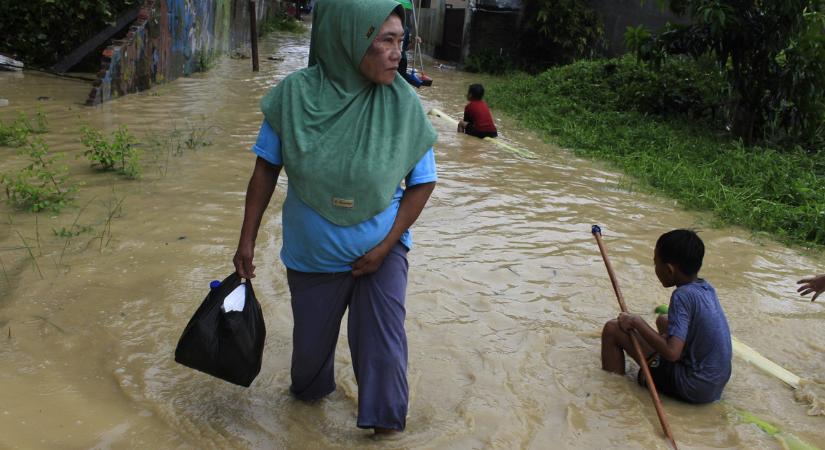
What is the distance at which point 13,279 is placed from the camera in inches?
151

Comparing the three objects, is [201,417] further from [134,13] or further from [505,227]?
[134,13]

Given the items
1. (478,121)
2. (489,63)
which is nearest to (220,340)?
(478,121)

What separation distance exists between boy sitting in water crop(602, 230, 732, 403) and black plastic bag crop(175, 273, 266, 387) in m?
1.71

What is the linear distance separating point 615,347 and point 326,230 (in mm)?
1754

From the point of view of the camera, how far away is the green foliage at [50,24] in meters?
11.4

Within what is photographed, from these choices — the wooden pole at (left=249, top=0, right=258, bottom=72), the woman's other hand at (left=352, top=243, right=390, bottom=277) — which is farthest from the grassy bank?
the wooden pole at (left=249, top=0, right=258, bottom=72)

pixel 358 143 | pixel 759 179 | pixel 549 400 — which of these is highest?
pixel 358 143

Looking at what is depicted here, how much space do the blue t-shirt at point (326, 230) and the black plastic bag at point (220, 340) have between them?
0.30 meters

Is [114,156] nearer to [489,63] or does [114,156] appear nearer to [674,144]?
[674,144]

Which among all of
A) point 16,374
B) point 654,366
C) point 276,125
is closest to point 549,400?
point 654,366

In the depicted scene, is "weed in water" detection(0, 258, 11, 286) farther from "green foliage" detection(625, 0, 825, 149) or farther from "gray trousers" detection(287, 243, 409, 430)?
"green foliage" detection(625, 0, 825, 149)

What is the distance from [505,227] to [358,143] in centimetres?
347

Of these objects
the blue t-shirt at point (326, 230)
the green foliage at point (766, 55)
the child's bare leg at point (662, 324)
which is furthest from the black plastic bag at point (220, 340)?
the green foliage at point (766, 55)

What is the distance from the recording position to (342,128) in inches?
98.0
